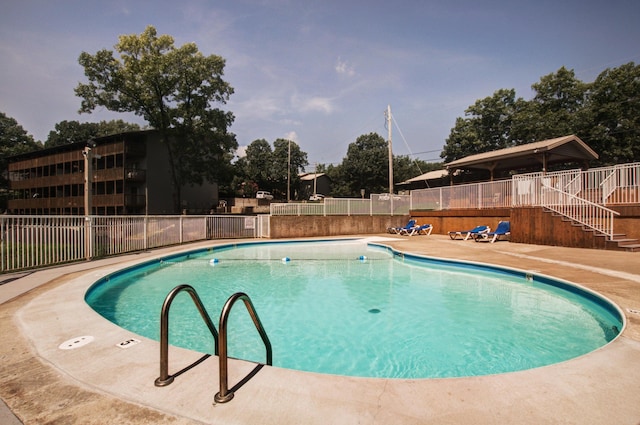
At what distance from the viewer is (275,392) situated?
7.82ft

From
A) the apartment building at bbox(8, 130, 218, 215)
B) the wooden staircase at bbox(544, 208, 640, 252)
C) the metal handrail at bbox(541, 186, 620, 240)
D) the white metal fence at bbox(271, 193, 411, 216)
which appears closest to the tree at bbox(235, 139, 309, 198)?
the apartment building at bbox(8, 130, 218, 215)

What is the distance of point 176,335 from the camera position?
5082mm

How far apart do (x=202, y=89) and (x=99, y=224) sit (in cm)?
2222

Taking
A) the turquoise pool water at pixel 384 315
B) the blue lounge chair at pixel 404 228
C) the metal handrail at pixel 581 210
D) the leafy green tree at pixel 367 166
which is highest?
the leafy green tree at pixel 367 166

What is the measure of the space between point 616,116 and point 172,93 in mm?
38678

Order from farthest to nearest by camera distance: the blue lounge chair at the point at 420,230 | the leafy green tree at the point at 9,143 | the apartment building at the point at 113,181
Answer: the leafy green tree at the point at 9,143, the apartment building at the point at 113,181, the blue lounge chair at the point at 420,230

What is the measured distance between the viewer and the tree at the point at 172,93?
25875 millimetres

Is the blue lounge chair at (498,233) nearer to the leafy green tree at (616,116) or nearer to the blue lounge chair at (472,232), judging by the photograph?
the blue lounge chair at (472,232)

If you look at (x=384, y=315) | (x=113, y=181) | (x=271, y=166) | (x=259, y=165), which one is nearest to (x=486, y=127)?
(x=271, y=166)

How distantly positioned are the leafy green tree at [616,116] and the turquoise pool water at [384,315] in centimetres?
2629

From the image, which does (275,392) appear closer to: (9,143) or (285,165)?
(285,165)

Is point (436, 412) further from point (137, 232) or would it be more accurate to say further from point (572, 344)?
point (137, 232)

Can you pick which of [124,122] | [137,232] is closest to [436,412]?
[137,232]

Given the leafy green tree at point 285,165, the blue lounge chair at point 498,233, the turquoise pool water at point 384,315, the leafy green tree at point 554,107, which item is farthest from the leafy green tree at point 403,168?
the turquoise pool water at point 384,315
